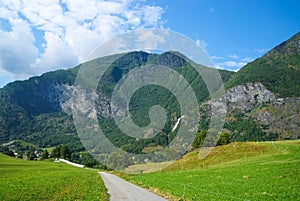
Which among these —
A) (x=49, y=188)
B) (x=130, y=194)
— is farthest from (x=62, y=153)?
(x=130, y=194)

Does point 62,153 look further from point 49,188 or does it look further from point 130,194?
point 130,194

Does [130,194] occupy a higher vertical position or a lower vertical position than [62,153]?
higher

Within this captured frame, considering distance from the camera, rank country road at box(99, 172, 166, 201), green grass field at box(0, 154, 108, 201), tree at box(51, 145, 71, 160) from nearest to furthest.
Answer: green grass field at box(0, 154, 108, 201) < country road at box(99, 172, 166, 201) < tree at box(51, 145, 71, 160)

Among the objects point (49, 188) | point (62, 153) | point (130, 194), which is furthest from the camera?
point (62, 153)

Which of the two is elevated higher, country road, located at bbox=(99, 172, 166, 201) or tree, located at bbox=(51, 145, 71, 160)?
country road, located at bbox=(99, 172, 166, 201)

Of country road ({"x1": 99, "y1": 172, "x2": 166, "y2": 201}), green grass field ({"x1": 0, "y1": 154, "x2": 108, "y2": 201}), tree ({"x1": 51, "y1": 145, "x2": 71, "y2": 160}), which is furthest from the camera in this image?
tree ({"x1": 51, "y1": 145, "x2": 71, "y2": 160})

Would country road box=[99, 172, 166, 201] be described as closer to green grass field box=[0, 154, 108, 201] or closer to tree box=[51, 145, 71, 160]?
green grass field box=[0, 154, 108, 201]

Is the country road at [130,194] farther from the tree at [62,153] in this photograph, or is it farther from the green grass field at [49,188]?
the tree at [62,153]

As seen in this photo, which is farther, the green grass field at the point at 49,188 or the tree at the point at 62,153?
the tree at the point at 62,153

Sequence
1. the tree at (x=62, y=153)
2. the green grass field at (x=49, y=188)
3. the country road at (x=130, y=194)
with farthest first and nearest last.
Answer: the tree at (x=62, y=153), the country road at (x=130, y=194), the green grass field at (x=49, y=188)

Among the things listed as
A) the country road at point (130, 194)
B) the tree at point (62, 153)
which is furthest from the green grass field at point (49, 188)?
the tree at point (62, 153)

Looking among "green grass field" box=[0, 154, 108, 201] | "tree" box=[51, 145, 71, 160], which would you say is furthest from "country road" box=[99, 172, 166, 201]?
"tree" box=[51, 145, 71, 160]

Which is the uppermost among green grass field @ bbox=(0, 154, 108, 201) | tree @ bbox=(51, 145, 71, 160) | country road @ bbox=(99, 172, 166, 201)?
green grass field @ bbox=(0, 154, 108, 201)

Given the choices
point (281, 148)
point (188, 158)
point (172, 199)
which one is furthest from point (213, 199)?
point (188, 158)
